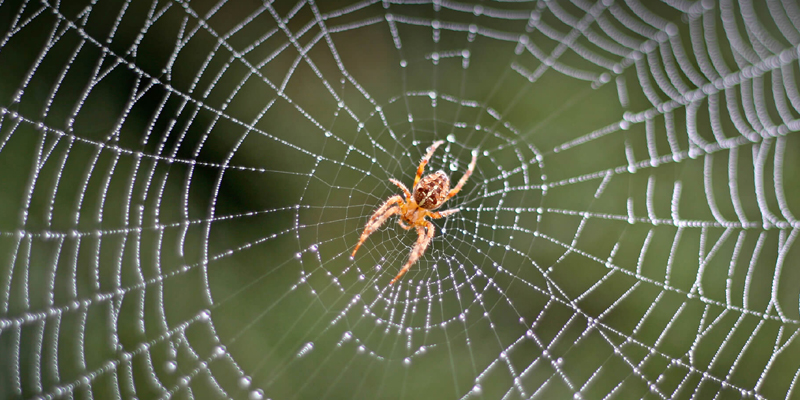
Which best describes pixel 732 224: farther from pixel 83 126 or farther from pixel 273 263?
pixel 83 126

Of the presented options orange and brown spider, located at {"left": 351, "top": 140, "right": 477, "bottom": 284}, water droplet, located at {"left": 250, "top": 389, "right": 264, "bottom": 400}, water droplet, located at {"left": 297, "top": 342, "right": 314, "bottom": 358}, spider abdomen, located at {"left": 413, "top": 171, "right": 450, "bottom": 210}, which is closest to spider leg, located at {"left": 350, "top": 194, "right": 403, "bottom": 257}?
orange and brown spider, located at {"left": 351, "top": 140, "right": 477, "bottom": 284}

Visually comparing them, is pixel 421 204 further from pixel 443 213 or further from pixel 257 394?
pixel 257 394

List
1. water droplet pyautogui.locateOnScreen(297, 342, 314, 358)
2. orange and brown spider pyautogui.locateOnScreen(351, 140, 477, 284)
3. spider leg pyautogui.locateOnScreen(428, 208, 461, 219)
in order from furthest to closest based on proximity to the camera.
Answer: water droplet pyautogui.locateOnScreen(297, 342, 314, 358), spider leg pyautogui.locateOnScreen(428, 208, 461, 219), orange and brown spider pyautogui.locateOnScreen(351, 140, 477, 284)

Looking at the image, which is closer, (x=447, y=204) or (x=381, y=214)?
(x=381, y=214)

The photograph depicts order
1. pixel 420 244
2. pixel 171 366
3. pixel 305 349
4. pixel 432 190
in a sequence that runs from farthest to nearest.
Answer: pixel 305 349 < pixel 432 190 < pixel 420 244 < pixel 171 366

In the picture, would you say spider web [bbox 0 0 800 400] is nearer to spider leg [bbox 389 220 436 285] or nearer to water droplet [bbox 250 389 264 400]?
water droplet [bbox 250 389 264 400]

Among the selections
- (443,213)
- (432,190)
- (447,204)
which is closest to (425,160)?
(432,190)

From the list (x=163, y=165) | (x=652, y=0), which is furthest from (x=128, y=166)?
(x=652, y=0)

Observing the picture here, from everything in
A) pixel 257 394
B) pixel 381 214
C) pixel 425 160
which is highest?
pixel 425 160

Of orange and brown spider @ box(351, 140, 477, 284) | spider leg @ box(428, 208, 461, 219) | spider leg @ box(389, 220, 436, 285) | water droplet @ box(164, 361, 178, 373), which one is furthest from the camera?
spider leg @ box(428, 208, 461, 219)
